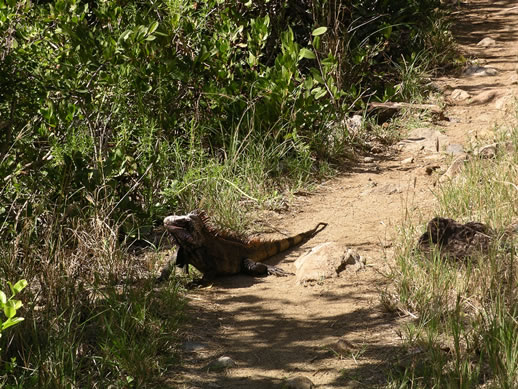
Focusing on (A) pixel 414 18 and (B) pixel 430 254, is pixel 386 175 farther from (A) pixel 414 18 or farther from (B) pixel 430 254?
(A) pixel 414 18

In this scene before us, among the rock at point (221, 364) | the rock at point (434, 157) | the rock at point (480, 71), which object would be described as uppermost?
the rock at point (480, 71)

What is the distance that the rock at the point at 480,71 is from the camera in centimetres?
967

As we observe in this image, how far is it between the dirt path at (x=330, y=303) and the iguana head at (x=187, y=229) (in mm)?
355

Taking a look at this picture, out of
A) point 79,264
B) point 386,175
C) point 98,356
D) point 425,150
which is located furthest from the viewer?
point 425,150

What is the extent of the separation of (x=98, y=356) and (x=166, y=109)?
11.1 feet

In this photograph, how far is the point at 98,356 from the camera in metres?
4.18

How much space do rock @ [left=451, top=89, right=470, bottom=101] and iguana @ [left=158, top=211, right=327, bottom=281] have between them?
154 inches

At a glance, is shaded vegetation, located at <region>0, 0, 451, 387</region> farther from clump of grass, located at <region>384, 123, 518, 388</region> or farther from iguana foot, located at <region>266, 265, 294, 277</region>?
clump of grass, located at <region>384, 123, 518, 388</region>

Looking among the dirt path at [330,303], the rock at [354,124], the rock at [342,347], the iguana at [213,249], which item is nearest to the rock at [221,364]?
the dirt path at [330,303]

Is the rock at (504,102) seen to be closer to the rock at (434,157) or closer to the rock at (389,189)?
the rock at (434,157)

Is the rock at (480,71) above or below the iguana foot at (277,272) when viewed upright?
above

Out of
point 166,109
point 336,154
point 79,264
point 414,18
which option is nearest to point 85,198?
point 79,264

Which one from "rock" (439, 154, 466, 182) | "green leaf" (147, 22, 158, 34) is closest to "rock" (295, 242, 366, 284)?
"rock" (439, 154, 466, 182)

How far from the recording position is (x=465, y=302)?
4.47 metres
